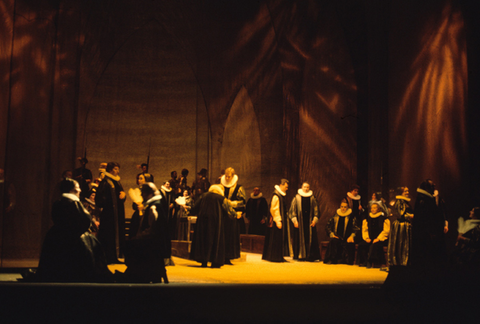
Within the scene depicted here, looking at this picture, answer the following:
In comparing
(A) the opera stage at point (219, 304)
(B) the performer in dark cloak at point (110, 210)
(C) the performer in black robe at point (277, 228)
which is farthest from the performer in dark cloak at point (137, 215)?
(C) the performer in black robe at point (277, 228)

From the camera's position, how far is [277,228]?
33.4 ft

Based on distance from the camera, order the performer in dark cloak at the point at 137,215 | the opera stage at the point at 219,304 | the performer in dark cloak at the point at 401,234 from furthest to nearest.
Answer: the performer in dark cloak at the point at 401,234 → the performer in dark cloak at the point at 137,215 → the opera stage at the point at 219,304

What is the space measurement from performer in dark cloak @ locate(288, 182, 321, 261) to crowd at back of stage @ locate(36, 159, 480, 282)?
19 millimetres

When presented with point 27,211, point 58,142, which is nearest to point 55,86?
point 58,142

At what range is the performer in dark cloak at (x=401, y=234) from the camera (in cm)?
838

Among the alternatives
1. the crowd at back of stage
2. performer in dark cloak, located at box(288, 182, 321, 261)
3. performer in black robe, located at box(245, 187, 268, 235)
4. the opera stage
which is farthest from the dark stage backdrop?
the opera stage

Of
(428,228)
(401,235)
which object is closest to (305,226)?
(401,235)

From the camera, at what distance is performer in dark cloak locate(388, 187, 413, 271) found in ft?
27.5

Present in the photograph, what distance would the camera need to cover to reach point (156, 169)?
651 inches

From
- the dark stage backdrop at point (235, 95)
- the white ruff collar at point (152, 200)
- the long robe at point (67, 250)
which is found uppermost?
the dark stage backdrop at point (235, 95)

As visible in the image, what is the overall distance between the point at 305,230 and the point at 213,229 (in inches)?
94.8

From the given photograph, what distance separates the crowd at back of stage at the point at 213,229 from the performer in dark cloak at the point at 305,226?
0.02m

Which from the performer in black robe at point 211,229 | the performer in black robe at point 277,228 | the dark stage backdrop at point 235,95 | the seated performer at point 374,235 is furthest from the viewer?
the performer in black robe at point 277,228

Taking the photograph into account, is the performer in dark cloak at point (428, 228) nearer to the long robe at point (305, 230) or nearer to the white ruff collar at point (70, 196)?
the long robe at point (305, 230)
